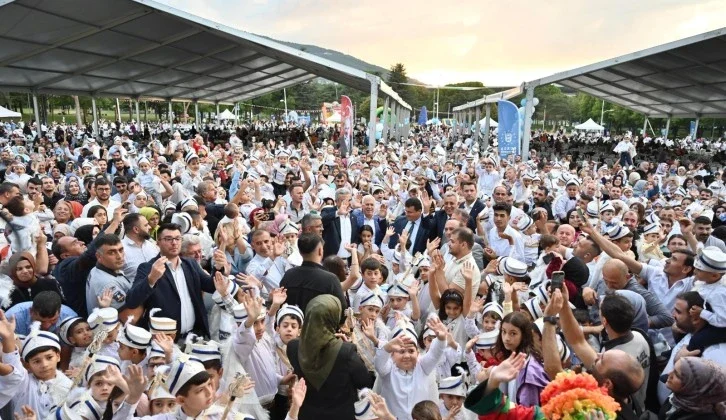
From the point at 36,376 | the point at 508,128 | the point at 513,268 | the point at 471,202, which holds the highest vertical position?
the point at 508,128

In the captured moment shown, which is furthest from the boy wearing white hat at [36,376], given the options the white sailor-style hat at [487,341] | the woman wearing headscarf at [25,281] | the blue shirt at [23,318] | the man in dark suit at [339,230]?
the man in dark suit at [339,230]

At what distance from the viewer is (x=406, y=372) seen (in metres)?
3.56

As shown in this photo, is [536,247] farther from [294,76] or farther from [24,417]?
[294,76]

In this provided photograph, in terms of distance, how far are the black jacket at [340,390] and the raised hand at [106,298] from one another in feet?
6.26

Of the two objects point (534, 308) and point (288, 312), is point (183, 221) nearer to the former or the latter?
point (288, 312)

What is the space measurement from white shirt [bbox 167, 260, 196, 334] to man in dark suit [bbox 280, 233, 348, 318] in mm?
829

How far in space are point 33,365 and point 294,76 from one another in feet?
101

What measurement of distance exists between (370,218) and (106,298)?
156 inches

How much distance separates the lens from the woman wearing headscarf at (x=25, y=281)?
168 inches

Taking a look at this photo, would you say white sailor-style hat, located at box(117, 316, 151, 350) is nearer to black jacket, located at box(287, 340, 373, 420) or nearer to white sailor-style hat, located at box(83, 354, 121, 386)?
white sailor-style hat, located at box(83, 354, 121, 386)

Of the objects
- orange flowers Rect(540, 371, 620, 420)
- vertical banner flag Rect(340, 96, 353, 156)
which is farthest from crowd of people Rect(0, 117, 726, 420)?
vertical banner flag Rect(340, 96, 353, 156)

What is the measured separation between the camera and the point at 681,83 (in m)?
→ 22.6

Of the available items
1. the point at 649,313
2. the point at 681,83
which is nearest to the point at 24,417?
the point at 649,313

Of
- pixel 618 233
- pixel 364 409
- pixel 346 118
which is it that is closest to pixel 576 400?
pixel 364 409
